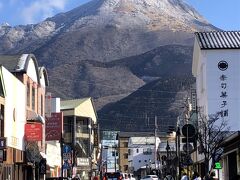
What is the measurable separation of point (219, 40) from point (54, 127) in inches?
842

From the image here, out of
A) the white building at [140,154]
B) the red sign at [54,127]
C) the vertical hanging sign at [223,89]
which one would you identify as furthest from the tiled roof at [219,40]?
the white building at [140,154]

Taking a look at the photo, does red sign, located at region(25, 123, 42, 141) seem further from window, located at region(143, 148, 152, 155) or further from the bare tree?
window, located at region(143, 148, 152, 155)

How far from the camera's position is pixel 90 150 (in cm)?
11362

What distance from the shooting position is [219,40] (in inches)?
2635

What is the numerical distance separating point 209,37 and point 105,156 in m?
119

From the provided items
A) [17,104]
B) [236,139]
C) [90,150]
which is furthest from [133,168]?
[236,139]

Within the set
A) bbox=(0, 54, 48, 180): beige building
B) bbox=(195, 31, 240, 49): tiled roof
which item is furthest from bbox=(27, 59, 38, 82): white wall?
bbox=(195, 31, 240, 49): tiled roof

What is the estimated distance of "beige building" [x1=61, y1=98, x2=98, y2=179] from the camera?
107 m

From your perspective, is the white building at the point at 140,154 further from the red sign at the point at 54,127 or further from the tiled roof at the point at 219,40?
the red sign at the point at 54,127

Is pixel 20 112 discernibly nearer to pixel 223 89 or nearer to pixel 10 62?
pixel 10 62

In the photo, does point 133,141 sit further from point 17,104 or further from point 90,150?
point 17,104

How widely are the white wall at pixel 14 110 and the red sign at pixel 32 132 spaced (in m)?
0.67

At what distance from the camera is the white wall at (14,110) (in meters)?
43.0

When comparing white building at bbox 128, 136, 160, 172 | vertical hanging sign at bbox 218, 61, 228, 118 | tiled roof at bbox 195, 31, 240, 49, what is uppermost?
tiled roof at bbox 195, 31, 240, 49
